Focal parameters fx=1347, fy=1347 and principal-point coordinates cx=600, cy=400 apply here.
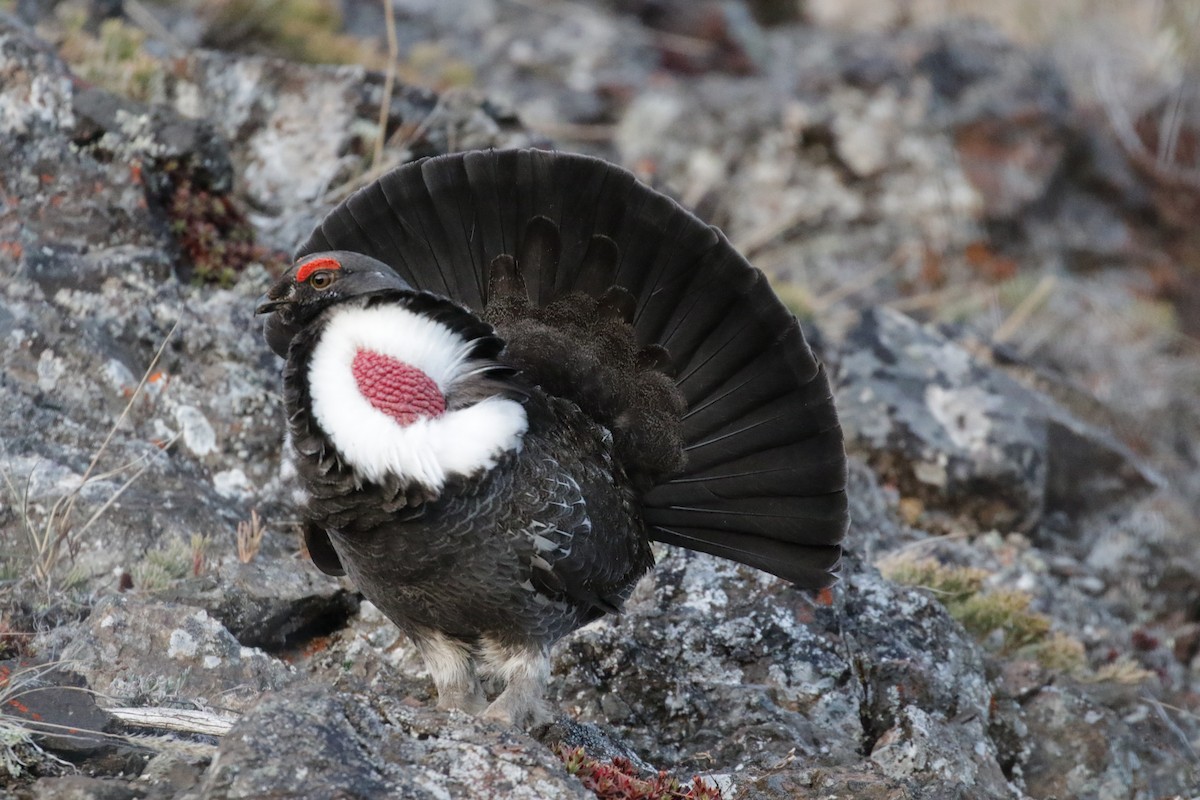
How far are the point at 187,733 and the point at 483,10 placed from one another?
943 centimetres

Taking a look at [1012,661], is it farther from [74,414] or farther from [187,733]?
[74,414]

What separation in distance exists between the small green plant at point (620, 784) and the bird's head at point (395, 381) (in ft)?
2.99

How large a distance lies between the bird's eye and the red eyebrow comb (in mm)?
13

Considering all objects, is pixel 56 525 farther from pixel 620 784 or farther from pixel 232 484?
pixel 620 784

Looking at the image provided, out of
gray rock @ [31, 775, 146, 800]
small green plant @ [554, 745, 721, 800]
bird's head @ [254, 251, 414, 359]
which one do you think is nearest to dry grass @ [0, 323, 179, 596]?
bird's head @ [254, 251, 414, 359]

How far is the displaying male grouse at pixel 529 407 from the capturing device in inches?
159

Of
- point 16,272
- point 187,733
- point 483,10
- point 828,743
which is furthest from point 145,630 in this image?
point 483,10

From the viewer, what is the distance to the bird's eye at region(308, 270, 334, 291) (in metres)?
4.28

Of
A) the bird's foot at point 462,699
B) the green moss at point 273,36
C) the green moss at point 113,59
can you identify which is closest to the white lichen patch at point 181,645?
the bird's foot at point 462,699

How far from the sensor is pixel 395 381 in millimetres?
3982

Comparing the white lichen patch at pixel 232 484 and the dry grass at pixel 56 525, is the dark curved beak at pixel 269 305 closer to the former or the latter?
the dry grass at pixel 56 525

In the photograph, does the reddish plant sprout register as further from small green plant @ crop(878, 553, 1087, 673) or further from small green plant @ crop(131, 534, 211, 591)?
small green plant @ crop(878, 553, 1087, 673)

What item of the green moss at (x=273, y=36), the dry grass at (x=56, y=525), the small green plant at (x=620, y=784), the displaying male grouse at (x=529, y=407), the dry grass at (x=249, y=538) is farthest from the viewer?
the green moss at (x=273, y=36)

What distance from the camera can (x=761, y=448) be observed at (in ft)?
16.2
